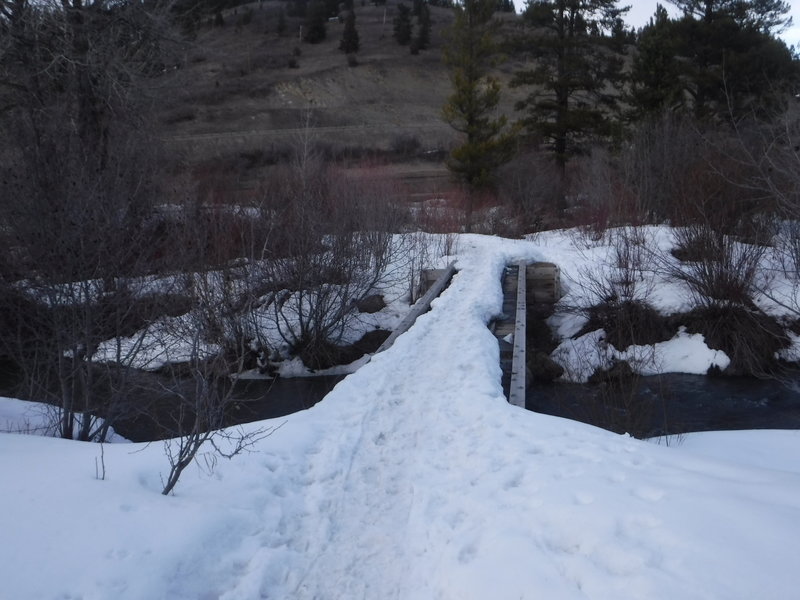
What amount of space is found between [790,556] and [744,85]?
1132 inches

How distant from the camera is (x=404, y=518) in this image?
519cm

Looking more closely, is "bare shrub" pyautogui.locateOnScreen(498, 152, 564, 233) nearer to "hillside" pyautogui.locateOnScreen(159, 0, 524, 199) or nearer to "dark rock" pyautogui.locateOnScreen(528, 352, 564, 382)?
"hillside" pyautogui.locateOnScreen(159, 0, 524, 199)

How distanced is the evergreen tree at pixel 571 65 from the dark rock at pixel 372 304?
18943mm

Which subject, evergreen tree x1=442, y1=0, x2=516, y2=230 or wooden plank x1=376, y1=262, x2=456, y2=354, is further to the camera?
evergreen tree x1=442, y1=0, x2=516, y2=230

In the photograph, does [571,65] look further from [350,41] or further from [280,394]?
[350,41]

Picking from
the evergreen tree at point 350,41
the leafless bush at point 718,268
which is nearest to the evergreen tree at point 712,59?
the leafless bush at point 718,268

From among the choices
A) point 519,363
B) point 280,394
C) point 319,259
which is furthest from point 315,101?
point 519,363

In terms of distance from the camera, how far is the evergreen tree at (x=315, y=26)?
7719cm

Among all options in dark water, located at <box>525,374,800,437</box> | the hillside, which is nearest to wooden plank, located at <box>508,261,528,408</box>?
dark water, located at <box>525,374,800,437</box>

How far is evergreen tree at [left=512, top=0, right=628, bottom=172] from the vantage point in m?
31.5

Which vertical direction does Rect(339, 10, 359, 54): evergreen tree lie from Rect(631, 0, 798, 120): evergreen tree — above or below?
above

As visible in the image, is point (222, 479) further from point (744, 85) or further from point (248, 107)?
point (248, 107)

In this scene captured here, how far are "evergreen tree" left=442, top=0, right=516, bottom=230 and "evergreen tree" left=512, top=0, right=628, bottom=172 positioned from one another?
170 cm

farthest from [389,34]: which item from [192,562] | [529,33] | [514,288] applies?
[192,562]
